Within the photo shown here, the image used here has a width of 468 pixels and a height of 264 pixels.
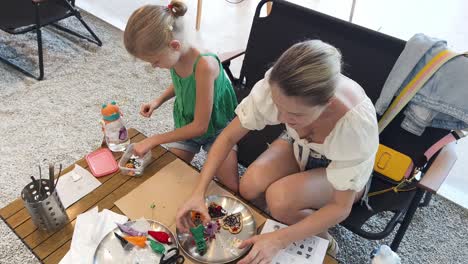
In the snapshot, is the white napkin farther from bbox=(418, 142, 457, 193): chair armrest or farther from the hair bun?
bbox=(418, 142, 457, 193): chair armrest

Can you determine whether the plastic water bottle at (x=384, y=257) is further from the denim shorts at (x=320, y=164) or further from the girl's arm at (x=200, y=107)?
the girl's arm at (x=200, y=107)

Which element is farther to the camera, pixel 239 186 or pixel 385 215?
pixel 385 215

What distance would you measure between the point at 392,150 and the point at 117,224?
1.02 meters

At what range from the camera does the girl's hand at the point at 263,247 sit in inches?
37.9

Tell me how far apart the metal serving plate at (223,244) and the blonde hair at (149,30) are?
55cm

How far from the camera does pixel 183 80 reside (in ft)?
4.41

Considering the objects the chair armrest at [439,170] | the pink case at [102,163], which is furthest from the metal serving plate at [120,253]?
the chair armrest at [439,170]

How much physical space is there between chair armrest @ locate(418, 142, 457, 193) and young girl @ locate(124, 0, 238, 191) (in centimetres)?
64

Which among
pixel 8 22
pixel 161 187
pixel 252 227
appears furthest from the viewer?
pixel 8 22

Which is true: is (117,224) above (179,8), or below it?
below

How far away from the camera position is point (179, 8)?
118 cm

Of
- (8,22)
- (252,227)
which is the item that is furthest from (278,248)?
(8,22)

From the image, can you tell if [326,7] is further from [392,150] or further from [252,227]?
[252,227]

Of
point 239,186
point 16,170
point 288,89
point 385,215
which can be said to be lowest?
point 16,170
